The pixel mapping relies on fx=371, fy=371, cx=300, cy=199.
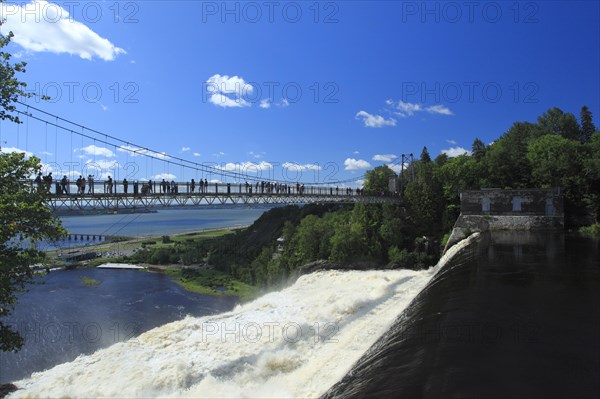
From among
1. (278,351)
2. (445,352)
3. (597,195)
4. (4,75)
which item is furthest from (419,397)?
(597,195)

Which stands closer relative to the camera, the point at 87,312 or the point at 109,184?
the point at 109,184

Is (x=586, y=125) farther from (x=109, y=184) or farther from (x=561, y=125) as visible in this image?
(x=109, y=184)

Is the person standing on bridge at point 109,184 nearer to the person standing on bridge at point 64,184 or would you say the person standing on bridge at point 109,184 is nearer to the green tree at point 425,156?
the person standing on bridge at point 64,184

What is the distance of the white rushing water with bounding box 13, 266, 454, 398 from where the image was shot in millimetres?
11648

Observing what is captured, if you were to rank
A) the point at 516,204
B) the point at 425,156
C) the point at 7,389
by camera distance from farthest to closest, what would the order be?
1. the point at 425,156
2. the point at 516,204
3. the point at 7,389

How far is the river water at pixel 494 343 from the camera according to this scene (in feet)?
26.2

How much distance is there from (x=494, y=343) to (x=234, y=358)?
856cm

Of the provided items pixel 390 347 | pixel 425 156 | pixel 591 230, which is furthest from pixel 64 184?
pixel 425 156

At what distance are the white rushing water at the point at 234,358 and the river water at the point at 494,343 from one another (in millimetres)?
1818

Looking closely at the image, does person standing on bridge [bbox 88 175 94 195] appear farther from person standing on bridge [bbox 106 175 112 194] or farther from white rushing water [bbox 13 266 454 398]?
white rushing water [bbox 13 266 454 398]

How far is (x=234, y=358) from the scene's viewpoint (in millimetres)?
13438

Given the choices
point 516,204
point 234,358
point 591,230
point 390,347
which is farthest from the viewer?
point 516,204

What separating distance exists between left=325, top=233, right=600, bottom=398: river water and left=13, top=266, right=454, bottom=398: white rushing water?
1.82 m

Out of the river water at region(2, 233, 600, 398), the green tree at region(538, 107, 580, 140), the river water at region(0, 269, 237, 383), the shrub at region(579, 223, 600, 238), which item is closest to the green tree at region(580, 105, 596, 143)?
the green tree at region(538, 107, 580, 140)
